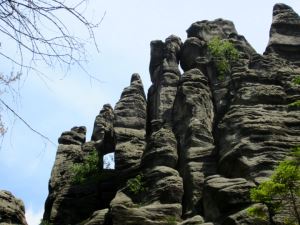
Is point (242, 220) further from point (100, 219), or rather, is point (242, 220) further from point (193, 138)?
point (193, 138)

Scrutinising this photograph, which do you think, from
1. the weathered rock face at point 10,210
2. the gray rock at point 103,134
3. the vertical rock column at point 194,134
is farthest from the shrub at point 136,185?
the gray rock at point 103,134

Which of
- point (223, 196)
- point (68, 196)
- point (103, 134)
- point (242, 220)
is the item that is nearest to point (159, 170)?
point (223, 196)

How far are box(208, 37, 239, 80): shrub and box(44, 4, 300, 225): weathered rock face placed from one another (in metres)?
0.59

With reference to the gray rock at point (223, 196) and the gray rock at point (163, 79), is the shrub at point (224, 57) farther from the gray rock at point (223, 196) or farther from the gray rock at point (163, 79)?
the gray rock at point (223, 196)

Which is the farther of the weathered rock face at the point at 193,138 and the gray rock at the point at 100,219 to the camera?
the gray rock at the point at 100,219

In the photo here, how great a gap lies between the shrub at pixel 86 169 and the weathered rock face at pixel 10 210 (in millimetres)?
6110

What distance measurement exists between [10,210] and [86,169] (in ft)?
28.6

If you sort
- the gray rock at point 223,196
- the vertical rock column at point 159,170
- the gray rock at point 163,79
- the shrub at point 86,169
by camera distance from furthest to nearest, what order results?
the gray rock at point 163,79 → the shrub at point 86,169 → the vertical rock column at point 159,170 → the gray rock at point 223,196

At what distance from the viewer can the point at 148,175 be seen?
95.5ft

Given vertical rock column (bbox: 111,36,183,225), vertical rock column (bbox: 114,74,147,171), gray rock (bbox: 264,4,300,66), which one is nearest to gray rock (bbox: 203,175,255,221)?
vertical rock column (bbox: 111,36,183,225)

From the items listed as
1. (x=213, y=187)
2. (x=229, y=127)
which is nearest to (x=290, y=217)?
(x=213, y=187)

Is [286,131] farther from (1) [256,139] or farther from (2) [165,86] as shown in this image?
(2) [165,86]

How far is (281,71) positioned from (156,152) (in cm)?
1023

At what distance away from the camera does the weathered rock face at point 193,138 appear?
80.7ft
